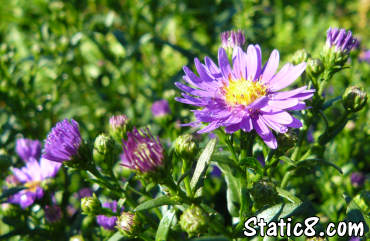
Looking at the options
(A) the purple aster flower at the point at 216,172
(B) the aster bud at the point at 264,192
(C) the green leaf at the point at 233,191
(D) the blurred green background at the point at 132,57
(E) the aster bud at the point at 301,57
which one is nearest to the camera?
(B) the aster bud at the point at 264,192

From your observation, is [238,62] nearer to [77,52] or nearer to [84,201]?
[84,201]

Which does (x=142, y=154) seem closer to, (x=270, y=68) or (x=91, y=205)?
(x=91, y=205)

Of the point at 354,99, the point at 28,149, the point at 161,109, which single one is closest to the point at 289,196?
the point at 354,99

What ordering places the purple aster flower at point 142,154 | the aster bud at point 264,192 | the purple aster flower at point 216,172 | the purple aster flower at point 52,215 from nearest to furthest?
the purple aster flower at point 142,154, the aster bud at point 264,192, the purple aster flower at point 52,215, the purple aster flower at point 216,172

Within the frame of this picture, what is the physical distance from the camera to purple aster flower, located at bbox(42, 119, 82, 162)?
1.35 metres

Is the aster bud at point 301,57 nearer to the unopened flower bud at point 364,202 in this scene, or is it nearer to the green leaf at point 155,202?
the unopened flower bud at point 364,202

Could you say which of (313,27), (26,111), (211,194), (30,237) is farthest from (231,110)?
(313,27)

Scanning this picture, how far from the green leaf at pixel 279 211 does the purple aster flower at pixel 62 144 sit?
765 mm

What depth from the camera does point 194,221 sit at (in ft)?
3.86

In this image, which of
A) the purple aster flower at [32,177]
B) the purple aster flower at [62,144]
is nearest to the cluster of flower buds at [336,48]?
the purple aster flower at [62,144]

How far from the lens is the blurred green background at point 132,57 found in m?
2.43

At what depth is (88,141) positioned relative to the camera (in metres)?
1.48

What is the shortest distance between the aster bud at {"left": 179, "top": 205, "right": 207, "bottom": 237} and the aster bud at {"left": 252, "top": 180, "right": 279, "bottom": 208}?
0.22 meters

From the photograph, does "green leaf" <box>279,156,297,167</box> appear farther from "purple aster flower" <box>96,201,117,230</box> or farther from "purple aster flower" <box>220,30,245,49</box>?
"purple aster flower" <box>96,201,117,230</box>
